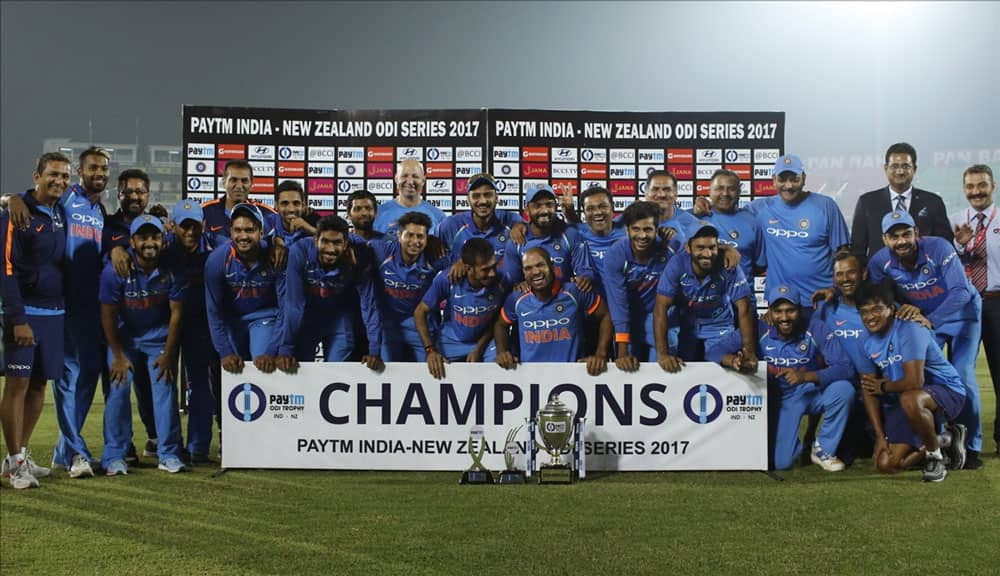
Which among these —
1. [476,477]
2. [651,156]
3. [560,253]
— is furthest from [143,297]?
[651,156]

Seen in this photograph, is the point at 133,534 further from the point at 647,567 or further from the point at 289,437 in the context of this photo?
the point at 647,567

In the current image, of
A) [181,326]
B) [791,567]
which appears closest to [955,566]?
[791,567]

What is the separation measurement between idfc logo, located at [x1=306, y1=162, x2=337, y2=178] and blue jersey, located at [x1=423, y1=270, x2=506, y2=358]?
13.3 ft

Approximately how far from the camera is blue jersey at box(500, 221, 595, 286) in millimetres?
5676

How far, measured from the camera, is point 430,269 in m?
5.70

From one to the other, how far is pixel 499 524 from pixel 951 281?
11.3 ft

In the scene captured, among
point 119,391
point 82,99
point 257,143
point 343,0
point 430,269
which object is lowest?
point 119,391

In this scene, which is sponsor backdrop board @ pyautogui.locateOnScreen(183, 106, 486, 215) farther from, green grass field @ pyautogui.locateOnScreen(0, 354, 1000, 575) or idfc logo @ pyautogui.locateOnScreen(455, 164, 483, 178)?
green grass field @ pyautogui.locateOnScreen(0, 354, 1000, 575)

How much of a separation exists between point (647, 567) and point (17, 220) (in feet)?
12.6

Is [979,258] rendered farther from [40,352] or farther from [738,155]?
[40,352]

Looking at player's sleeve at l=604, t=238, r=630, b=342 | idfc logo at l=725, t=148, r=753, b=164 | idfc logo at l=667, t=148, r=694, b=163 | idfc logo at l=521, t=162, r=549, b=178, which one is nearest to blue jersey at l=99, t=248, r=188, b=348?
player's sleeve at l=604, t=238, r=630, b=342

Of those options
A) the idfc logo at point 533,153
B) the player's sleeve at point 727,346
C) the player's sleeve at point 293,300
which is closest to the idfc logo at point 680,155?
the idfc logo at point 533,153

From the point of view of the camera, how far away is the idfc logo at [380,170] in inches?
365

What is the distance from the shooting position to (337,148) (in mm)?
9188
